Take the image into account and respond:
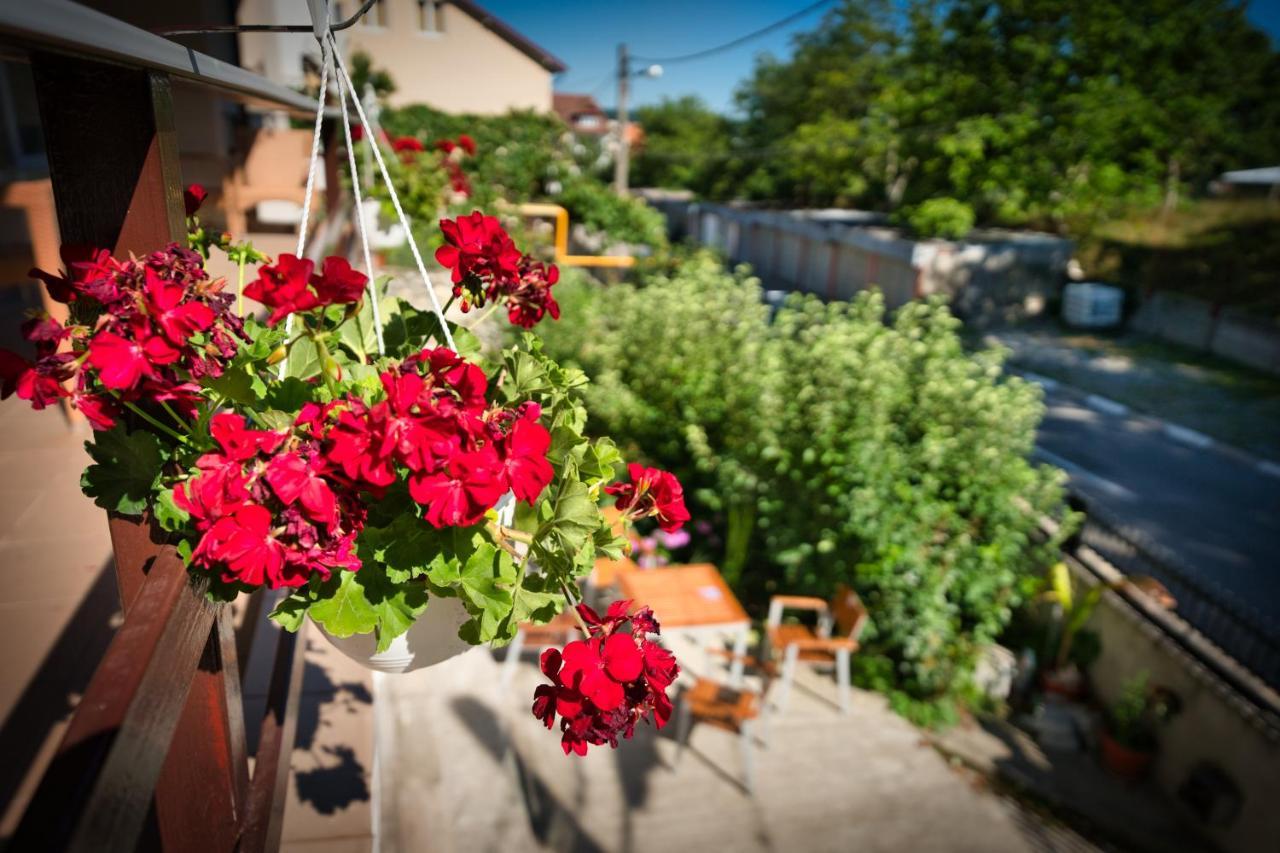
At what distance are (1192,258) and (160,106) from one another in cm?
2333

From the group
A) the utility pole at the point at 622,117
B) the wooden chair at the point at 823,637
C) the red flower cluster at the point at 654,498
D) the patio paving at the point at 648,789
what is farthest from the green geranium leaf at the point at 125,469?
the utility pole at the point at 622,117

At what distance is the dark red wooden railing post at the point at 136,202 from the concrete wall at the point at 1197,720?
19.2 feet

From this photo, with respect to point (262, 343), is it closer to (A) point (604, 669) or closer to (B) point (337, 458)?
(B) point (337, 458)

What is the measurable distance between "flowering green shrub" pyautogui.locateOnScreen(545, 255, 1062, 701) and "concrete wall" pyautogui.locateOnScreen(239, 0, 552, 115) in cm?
1614

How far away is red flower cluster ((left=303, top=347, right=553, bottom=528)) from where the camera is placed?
864mm

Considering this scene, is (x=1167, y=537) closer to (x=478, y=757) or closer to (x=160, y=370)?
(x=478, y=757)

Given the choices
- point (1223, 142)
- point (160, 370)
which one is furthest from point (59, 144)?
point (1223, 142)

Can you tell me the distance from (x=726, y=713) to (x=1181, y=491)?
351 inches

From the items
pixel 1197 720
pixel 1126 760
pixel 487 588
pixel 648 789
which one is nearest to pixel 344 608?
pixel 487 588

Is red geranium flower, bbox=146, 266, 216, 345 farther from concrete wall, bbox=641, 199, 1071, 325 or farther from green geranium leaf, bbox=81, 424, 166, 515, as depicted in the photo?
concrete wall, bbox=641, 199, 1071, 325

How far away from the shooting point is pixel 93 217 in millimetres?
976

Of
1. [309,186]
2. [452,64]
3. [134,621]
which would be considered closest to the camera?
[134,621]

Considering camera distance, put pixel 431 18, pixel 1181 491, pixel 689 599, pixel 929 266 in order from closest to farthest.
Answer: pixel 689 599 < pixel 1181 491 < pixel 929 266 < pixel 431 18

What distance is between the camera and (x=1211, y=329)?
55.1 feet
